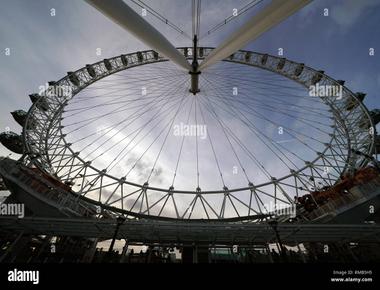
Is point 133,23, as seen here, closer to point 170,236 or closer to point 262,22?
point 262,22

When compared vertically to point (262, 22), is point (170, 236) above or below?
below

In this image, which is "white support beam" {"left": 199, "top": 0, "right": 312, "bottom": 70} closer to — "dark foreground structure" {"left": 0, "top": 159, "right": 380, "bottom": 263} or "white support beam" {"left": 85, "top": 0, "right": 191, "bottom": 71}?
"white support beam" {"left": 85, "top": 0, "right": 191, "bottom": 71}

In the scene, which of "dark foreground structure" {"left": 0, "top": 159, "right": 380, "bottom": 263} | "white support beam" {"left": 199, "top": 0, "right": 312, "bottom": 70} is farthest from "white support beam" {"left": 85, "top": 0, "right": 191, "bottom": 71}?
"dark foreground structure" {"left": 0, "top": 159, "right": 380, "bottom": 263}

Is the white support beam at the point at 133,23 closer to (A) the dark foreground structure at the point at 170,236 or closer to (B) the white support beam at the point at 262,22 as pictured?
(B) the white support beam at the point at 262,22

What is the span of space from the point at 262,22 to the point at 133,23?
23.8ft

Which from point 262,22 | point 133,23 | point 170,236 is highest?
point 133,23

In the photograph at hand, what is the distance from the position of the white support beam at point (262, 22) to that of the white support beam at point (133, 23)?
452 cm

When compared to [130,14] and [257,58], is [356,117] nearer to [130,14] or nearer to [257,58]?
[257,58]

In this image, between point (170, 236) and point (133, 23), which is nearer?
point (133, 23)

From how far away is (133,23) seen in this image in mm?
12633

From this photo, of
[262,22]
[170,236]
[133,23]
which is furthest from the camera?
[170,236]

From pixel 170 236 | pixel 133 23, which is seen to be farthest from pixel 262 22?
pixel 170 236

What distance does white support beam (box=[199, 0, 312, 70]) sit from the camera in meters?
10.9

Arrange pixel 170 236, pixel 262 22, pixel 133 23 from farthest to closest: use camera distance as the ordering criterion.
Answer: pixel 170 236 < pixel 133 23 < pixel 262 22
